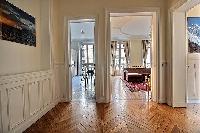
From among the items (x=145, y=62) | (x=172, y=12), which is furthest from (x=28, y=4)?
(x=145, y=62)

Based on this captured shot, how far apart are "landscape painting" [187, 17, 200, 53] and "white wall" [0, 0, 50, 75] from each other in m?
3.56

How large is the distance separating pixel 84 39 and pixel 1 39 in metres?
14.5

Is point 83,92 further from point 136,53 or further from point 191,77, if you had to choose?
point 136,53

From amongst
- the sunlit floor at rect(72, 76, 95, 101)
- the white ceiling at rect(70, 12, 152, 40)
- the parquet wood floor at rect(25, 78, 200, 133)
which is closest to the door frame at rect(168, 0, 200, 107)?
the parquet wood floor at rect(25, 78, 200, 133)

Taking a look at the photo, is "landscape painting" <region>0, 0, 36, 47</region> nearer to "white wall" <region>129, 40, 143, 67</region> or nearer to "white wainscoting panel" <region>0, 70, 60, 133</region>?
"white wainscoting panel" <region>0, 70, 60, 133</region>

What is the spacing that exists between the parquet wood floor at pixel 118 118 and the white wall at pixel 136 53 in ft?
35.4

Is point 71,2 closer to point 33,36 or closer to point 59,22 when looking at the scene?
point 59,22

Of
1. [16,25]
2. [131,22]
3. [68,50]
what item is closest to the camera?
[16,25]

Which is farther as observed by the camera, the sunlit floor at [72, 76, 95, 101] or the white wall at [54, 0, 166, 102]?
the sunlit floor at [72, 76, 95, 101]

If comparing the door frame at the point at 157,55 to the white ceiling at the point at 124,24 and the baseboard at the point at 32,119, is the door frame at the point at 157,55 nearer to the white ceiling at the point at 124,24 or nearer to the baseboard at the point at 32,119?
the white ceiling at the point at 124,24

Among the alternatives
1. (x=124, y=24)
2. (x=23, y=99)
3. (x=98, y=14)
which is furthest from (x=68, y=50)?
(x=124, y=24)

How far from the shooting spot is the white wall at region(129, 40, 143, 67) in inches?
674

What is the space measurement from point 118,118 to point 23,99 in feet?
6.02

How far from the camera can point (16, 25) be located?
4074mm
